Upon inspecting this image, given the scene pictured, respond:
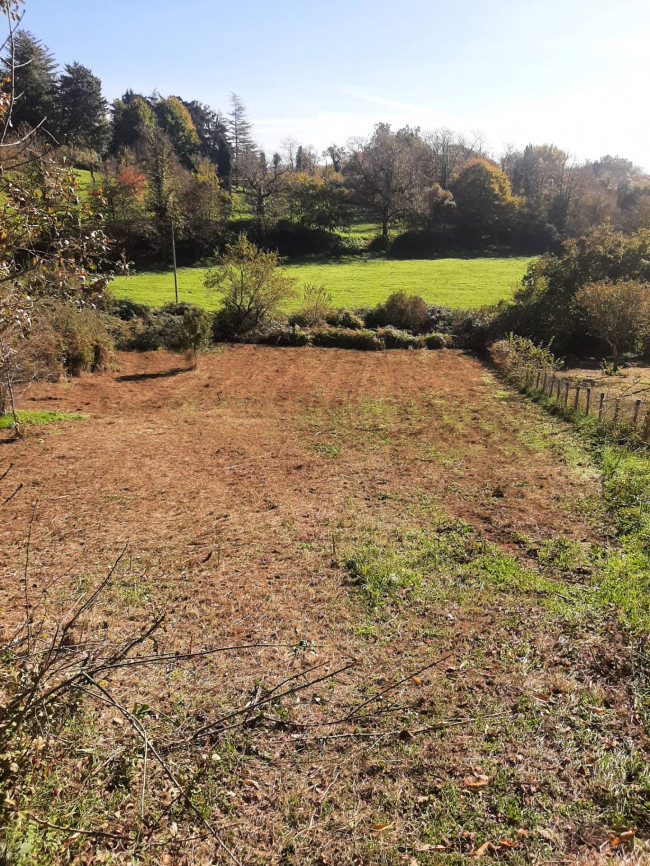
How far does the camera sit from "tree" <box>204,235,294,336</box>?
27.3 m

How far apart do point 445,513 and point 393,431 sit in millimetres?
5759

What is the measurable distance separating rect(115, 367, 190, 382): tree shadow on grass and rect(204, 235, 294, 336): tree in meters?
7.42

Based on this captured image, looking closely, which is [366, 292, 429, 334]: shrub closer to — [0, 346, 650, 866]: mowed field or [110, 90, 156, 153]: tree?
[0, 346, 650, 866]: mowed field

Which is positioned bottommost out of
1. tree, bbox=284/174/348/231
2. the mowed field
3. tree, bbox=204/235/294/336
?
the mowed field

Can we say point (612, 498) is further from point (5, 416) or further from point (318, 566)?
point (5, 416)

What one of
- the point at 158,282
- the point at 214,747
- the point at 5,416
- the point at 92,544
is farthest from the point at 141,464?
the point at 158,282

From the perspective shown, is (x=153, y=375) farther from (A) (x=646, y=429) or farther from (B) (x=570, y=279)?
(B) (x=570, y=279)

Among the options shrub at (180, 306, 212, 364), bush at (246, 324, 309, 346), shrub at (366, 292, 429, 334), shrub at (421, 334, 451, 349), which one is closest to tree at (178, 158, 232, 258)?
bush at (246, 324, 309, 346)

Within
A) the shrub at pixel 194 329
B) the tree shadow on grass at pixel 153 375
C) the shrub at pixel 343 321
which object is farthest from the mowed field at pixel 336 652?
the shrub at pixel 343 321

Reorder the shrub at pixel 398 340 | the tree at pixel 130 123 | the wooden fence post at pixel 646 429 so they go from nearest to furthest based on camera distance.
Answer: the wooden fence post at pixel 646 429 → the shrub at pixel 398 340 → the tree at pixel 130 123

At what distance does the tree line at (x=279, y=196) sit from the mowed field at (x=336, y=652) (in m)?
38.5

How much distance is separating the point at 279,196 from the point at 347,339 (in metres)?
33.2

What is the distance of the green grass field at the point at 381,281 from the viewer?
113ft

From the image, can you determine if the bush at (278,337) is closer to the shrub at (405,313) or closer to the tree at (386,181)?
the shrub at (405,313)
